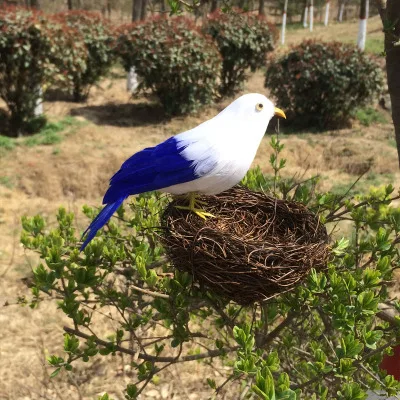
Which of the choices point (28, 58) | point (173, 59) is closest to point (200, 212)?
point (28, 58)

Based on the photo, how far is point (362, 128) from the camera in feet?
32.7

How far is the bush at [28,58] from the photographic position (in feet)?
26.4

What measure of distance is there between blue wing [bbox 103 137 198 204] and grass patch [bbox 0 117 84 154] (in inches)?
266

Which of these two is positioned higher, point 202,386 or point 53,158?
point 53,158

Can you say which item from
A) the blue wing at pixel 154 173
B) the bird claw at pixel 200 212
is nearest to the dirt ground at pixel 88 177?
the bird claw at pixel 200 212

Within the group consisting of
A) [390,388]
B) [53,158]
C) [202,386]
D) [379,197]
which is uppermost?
[379,197]

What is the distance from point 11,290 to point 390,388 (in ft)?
12.6

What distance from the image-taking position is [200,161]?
1831 mm

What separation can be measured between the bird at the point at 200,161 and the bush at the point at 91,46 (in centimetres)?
944

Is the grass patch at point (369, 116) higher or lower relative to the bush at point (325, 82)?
lower

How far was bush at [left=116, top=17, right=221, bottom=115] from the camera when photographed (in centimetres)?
931

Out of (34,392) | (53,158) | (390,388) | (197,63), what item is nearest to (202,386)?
(34,392)

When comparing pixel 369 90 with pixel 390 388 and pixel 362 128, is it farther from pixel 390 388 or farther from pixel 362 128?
pixel 390 388

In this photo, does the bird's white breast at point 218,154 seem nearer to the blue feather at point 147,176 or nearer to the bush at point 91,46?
the blue feather at point 147,176
